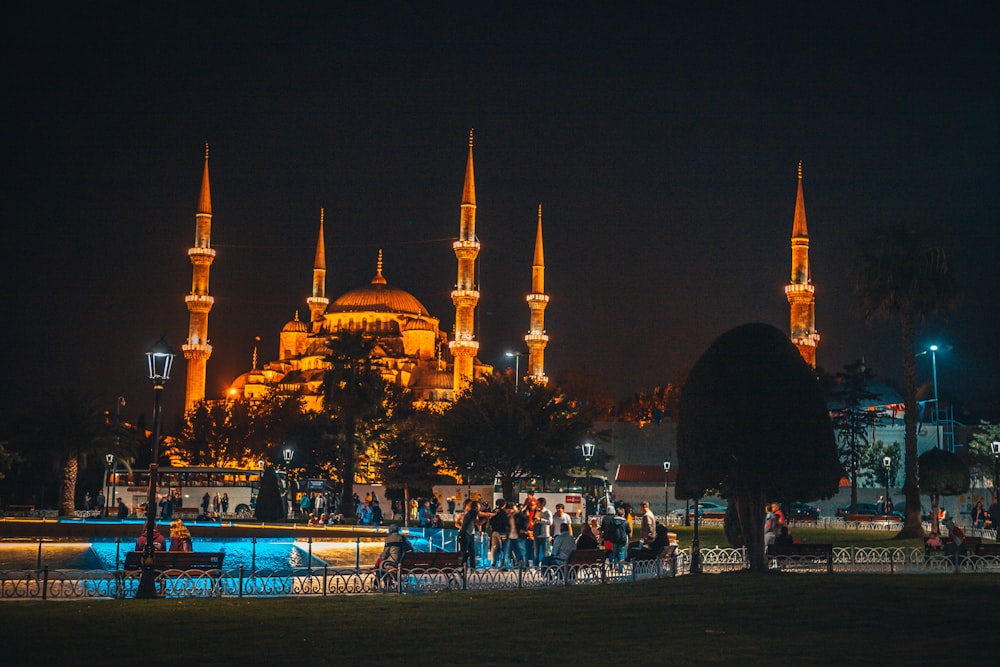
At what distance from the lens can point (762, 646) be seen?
9.41 metres

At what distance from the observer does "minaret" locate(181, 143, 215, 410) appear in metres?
66.5

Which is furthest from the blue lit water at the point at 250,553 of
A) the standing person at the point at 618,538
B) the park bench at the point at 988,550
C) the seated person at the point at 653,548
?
the park bench at the point at 988,550

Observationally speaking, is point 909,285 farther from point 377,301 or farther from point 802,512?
point 377,301

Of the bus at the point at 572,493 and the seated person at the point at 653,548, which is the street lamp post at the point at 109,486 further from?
the seated person at the point at 653,548

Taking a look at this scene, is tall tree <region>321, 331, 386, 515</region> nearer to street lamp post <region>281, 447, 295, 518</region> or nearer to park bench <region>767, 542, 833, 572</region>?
street lamp post <region>281, 447, 295, 518</region>

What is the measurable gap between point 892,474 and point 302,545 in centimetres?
4656

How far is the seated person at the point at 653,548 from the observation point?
687 inches

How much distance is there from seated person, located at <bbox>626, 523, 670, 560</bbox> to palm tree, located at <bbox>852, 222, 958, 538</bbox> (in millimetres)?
15745

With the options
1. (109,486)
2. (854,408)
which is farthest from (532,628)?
(854,408)

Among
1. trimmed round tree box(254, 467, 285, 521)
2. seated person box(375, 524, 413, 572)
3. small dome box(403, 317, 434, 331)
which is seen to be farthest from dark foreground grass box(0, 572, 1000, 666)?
small dome box(403, 317, 434, 331)

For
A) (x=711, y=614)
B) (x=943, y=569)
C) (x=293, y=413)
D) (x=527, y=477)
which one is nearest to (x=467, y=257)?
(x=293, y=413)

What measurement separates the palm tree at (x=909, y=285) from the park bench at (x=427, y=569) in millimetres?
19642

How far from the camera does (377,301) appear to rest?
88375 mm

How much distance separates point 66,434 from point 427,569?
31.9 m
